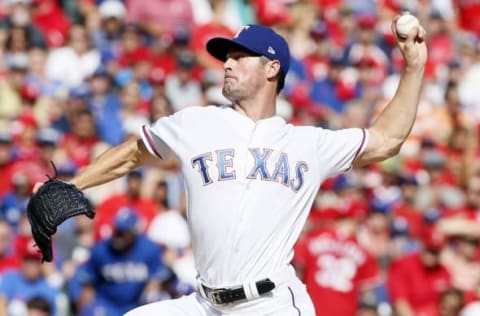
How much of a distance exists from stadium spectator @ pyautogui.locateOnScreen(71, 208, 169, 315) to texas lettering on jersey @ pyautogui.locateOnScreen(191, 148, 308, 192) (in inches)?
169

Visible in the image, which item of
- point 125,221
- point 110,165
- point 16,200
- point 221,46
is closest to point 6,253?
point 16,200

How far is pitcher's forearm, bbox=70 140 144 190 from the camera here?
641 cm

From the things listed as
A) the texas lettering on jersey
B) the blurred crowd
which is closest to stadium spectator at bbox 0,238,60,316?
the blurred crowd

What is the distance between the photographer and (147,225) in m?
11.3

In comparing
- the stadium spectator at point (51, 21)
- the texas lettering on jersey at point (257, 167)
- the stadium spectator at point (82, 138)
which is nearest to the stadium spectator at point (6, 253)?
the stadium spectator at point (82, 138)

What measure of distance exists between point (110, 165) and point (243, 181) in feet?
2.30

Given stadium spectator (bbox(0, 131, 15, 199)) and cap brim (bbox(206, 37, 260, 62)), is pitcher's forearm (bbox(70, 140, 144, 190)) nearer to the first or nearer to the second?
cap brim (bbox(206, 37, 260, 62))

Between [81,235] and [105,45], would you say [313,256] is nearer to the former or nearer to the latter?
[81,235]

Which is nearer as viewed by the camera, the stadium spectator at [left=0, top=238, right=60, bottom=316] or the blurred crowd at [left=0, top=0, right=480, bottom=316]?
the stadium spectator at [left=0, top=238, right=60, bottom=316]

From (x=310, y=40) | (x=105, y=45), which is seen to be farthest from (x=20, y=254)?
(x=310, y=40)

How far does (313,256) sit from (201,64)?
4.46 m

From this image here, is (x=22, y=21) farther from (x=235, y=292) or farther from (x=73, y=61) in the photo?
(x=235, y=292)

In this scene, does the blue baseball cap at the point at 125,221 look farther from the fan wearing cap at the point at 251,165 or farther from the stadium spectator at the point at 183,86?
the fan wearing cap at the point at 251,165

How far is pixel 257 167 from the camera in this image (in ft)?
20.4
